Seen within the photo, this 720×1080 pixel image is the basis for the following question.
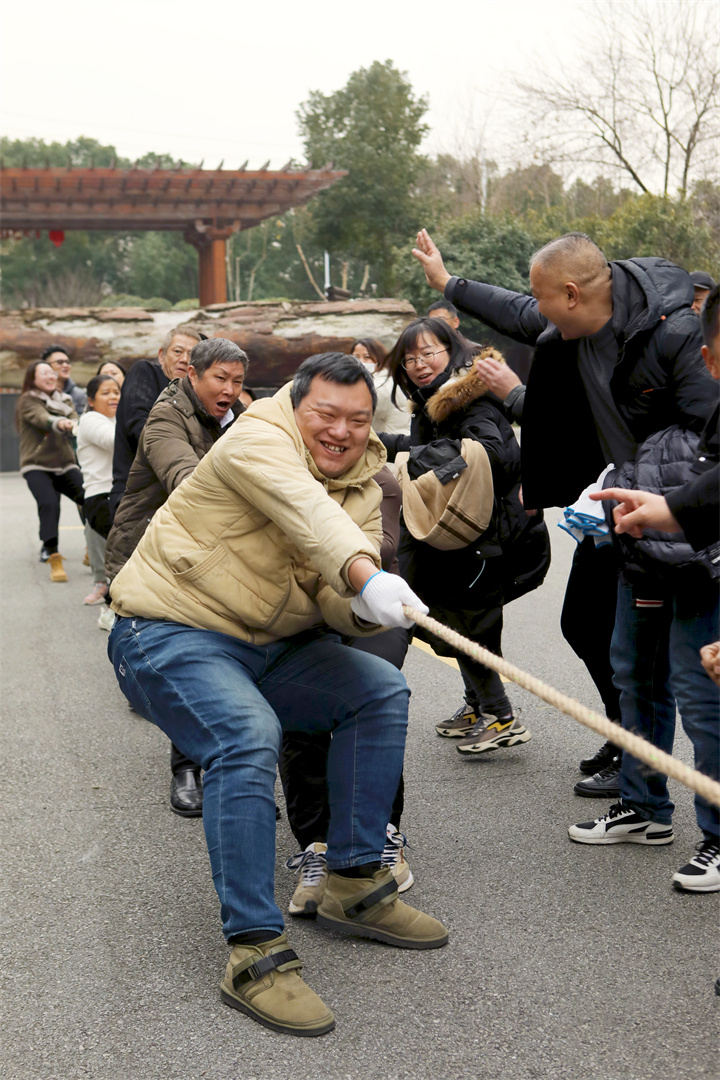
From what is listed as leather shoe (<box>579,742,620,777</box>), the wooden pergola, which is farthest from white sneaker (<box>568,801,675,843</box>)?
the wooden pergola

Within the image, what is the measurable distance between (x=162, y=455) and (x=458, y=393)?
1173mm

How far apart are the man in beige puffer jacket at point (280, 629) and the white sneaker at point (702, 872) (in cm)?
75

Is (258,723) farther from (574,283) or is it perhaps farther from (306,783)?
(574,283)

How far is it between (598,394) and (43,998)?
229 cm

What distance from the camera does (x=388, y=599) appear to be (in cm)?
260

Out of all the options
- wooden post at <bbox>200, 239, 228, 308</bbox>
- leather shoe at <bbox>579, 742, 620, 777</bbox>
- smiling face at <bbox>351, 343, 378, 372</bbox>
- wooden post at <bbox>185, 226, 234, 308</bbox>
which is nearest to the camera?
leather shoe at <bbox>579, 742, 620, 777</bbox>

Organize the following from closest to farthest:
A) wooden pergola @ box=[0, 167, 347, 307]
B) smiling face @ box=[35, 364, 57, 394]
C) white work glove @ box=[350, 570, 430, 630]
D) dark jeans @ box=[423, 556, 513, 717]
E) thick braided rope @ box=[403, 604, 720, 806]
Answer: thick braided rope @ box=[403, 604, 720, 806]
white work glove @ box=[350, 570, 430, 630]
dark jeans @ box=[423, 556, 513, 717]
smiling face @ box=[35, 364, 57, 394]
wooden pergola @ box=[0, 167, 347, 307]

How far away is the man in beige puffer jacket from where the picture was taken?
2.67 meters

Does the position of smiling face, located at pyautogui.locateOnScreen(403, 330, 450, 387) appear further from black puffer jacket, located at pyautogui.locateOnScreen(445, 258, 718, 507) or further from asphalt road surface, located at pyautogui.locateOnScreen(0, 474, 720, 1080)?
asphalt road surface, located at pyautogui.locateOnScreen(0, 474, 720, 1080)

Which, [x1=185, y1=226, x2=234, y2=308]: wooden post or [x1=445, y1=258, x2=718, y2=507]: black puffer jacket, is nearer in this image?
[x1=445, y1=258, x2=718, y2=507]: black puffer jacket

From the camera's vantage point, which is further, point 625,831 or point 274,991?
point 625,831

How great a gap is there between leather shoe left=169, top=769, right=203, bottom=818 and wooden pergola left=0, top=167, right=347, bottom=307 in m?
22.8

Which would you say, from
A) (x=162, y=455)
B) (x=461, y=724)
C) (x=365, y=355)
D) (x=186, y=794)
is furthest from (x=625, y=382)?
(x=365, y=355)

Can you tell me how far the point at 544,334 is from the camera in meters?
3.49
